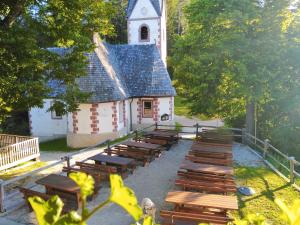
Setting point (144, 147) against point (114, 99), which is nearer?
point (144, 147)

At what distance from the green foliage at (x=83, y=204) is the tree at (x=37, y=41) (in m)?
11.1

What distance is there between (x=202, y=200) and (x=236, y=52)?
1121 cm

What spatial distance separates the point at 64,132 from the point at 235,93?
14.7 meters

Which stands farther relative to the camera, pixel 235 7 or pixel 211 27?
pixel 211 27

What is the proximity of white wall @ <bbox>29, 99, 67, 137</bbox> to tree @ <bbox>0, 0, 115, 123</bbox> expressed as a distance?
13.7 meters

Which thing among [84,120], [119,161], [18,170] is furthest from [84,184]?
[84,120]

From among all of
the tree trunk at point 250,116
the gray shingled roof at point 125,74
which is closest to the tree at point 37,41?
the gray shingled roof at point 125,74

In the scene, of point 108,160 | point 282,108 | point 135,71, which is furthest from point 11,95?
point 135,71

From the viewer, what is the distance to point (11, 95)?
1188 cm

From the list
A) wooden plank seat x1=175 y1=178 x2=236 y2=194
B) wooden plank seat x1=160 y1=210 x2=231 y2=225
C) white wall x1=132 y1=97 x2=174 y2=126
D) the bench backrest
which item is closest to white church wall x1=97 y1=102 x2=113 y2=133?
white wall x1=132 y1=97 x2=174 y2=126

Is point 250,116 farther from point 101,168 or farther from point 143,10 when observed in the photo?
point 143,10

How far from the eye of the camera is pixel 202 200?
9562 mm

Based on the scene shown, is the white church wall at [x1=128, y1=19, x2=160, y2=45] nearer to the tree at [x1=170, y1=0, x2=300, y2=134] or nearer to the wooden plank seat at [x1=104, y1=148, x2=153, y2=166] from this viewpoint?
the tree at [x1=170, y1=0, x2=300, y2=134]

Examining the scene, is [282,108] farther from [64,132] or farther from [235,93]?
[64,132]
